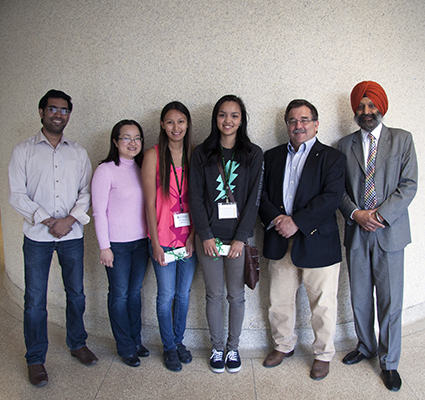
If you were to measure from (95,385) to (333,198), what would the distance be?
2086 mm

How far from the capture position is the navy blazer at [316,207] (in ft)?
6.72

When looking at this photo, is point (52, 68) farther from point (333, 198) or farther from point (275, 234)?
point (333, 198)

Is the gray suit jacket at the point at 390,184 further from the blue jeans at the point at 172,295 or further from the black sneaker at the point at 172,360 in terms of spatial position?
the black sneaker at the point at 172,360

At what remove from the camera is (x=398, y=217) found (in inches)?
84.5

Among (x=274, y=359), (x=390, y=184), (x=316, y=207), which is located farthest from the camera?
(x=274, y=359)

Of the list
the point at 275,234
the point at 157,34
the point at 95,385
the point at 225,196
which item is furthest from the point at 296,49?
the point at 95,385

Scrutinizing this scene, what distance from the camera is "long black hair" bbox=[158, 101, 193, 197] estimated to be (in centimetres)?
219

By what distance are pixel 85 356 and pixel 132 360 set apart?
0.37 m

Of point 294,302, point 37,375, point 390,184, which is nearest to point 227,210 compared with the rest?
point 294,302

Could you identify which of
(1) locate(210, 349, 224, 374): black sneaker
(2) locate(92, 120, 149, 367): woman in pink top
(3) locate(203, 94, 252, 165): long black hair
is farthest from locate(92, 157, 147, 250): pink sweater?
(1) locate(210, 349, 224, 374): black sneaker

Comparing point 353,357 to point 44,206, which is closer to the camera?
point 44,206

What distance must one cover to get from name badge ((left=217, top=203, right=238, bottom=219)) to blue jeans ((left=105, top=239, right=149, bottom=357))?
26.2 inches

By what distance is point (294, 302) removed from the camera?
2.40 metres

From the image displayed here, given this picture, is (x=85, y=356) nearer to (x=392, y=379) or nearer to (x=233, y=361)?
(x=233, y=361)
